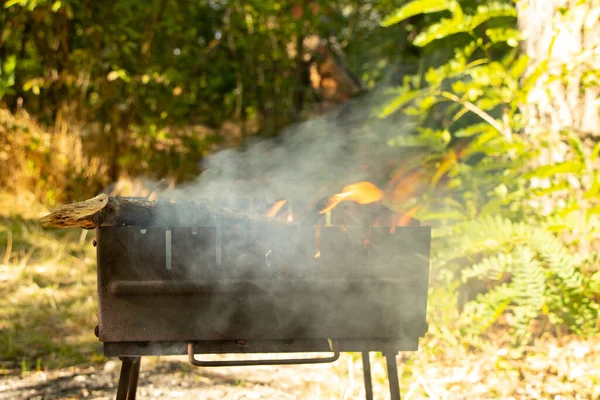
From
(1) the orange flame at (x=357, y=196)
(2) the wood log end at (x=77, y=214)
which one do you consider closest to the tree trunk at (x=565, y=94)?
(1) the orange flame at (x=357, y=196)

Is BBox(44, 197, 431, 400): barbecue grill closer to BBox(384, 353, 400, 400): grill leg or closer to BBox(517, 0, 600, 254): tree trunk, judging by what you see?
BBox(384, 353, 400, 400): grill leg

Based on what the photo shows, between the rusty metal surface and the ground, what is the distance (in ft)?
2.56

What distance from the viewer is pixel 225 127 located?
287 inches

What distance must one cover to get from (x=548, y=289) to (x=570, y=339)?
36 cm

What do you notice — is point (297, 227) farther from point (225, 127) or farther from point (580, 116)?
point (225, 127)

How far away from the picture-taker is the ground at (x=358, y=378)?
2.29 m

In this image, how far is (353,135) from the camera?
5.80 meters

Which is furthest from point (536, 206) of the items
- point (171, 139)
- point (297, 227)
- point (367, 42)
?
point (367, 42)

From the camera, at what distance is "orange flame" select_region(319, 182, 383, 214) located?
174 centimetres

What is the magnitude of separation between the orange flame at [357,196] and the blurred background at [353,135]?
2.97 ft

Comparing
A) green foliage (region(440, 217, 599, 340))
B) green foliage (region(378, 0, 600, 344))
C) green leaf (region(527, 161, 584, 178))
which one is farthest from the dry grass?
green leaf (region(527, 161, 584, 178))

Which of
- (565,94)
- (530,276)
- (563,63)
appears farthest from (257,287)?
(565,94)

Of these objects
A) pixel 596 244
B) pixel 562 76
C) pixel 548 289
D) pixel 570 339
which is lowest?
pixel 570 339

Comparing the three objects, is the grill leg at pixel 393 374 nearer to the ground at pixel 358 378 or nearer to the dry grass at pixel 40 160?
the ground at pixel 358 378
